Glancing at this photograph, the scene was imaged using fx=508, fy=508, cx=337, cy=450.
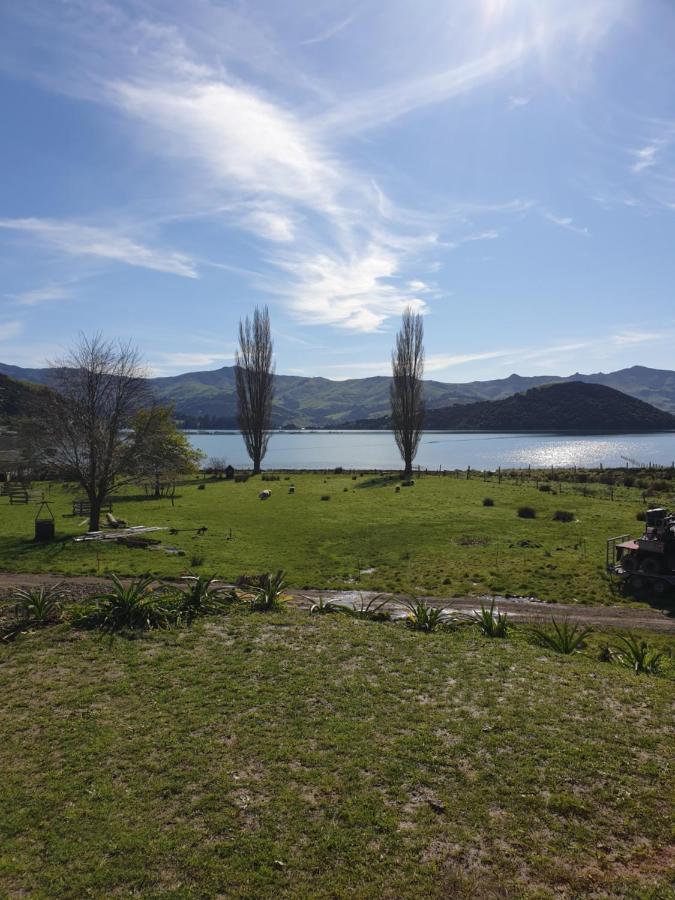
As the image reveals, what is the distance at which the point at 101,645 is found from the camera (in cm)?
1313

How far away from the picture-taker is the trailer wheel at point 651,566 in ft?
67.7

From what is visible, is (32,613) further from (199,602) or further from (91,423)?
(91,423)

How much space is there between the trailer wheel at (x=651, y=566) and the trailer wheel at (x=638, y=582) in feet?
0.98

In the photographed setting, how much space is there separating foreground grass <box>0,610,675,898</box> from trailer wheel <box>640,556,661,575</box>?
10.3 meters

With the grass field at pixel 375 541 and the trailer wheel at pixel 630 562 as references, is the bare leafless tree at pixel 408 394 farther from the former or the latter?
the trailer wheel at pixel 630 562

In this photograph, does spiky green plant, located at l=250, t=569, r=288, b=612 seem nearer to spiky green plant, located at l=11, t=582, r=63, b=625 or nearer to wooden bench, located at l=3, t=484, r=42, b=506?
spiky green plant, located at l=11, t=582, r=63, b=625

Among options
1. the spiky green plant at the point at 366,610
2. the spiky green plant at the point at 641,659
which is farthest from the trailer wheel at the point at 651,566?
the spiky green plant at the point at 366,610

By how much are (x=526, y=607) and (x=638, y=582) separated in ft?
19.1

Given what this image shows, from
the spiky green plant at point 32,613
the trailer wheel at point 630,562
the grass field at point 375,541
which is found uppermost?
the spiky green plant at point 32,613

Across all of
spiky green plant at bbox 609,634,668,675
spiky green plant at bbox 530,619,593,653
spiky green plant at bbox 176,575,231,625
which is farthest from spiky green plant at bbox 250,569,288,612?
spiky green plant at bbox 609,634,668,675

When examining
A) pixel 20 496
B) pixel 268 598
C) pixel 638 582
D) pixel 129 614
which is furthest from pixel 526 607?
pixel 20 496

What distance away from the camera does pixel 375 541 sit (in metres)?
30.7

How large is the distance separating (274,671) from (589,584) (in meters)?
15.9

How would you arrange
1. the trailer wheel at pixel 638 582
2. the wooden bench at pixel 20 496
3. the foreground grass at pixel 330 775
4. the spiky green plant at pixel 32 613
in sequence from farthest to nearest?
the wooden bench at pixel 20 496 < the trailer wheel at pixel 638 582 < the spiky green plant at pixel 32 613 < the foreground grass at pixel 330 775
